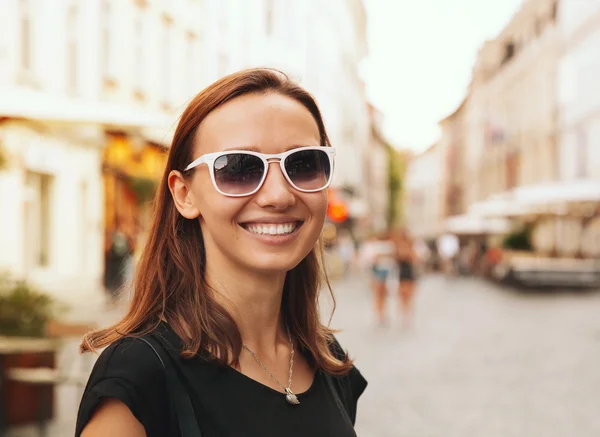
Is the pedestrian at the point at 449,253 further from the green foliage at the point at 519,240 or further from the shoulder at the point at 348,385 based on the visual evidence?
the shoulder at the point at 348,385

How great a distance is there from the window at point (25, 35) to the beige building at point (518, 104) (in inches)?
1174

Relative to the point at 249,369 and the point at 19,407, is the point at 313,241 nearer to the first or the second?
the point at 249,369

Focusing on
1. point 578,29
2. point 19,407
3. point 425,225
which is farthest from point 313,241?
point 425,225

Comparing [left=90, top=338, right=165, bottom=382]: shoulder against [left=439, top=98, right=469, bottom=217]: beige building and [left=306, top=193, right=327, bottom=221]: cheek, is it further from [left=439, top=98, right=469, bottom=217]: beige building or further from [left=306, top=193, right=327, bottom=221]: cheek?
[left=439, top=98, right=469, bottom=217]: beige building

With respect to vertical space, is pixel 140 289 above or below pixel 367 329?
above

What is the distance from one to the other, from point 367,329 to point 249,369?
14.1 metres

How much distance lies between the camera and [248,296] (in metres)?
1.87

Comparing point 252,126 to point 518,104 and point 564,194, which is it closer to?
point 564,194

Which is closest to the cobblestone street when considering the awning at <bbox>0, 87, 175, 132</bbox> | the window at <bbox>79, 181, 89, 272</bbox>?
the awning at <bbox>0, 87, 175, 132</bbox>

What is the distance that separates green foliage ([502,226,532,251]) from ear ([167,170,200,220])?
112 feet

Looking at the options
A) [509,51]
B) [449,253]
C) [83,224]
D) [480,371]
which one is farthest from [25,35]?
[509,51]

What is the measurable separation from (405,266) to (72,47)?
883cm

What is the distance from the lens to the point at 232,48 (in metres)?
32.6

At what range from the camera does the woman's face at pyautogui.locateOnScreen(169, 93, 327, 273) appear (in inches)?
70.2
